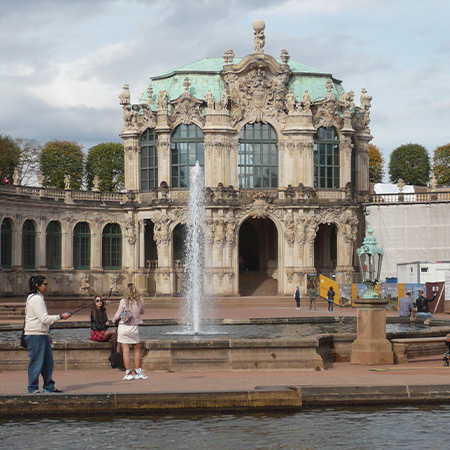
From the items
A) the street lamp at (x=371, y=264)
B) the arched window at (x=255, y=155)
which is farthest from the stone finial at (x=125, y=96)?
the street lamp at (x=371, y=264)

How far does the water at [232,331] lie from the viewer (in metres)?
28.6

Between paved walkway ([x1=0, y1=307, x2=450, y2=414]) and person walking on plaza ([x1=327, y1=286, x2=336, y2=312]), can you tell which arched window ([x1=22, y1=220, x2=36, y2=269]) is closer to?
person walking on plaza ([x1=327, y1=286, x2=336, y2=312])

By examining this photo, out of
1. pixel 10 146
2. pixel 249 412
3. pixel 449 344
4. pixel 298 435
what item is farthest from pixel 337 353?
pixel 10 146

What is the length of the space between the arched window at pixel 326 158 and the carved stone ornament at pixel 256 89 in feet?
10.5

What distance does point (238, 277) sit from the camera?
231ft

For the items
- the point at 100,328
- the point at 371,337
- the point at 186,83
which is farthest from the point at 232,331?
the point at 186,83

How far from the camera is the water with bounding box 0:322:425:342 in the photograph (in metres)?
28.6

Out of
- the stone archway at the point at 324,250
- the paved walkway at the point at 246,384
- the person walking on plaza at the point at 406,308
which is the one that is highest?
the stone archway at the point at 324,250

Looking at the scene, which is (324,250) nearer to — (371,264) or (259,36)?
(259,36)

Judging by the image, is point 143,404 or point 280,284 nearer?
point 143,404

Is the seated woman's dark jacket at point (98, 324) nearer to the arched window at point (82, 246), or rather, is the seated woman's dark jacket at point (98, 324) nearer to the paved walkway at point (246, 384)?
the paved walkway at point (246, 384)

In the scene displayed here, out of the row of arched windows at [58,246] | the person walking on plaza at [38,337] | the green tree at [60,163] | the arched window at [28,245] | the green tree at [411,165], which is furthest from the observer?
the green tree at [411,165]

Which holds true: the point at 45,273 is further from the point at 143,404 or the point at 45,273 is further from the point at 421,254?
the point at 143,404

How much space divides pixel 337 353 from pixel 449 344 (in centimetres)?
275
